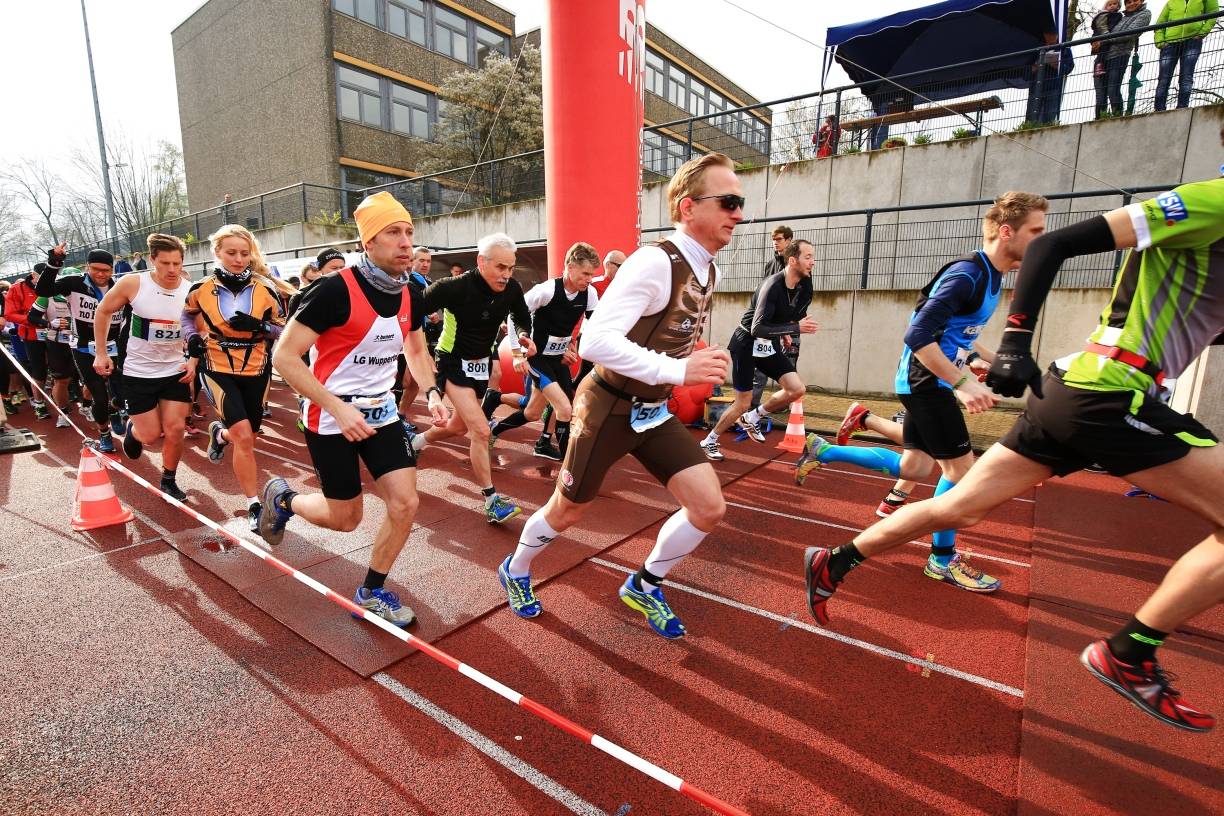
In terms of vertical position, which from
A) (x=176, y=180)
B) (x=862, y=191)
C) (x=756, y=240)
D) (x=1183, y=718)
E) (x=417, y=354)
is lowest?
(x=1183, y=718)

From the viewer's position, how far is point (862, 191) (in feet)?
39.2

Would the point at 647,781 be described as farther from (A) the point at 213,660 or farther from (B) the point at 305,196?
(B) the point at 305,196

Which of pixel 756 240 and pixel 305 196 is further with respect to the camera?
pixel 305 196

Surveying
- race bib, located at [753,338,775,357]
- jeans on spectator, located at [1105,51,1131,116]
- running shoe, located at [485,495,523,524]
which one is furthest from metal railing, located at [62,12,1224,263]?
running shoe, located at [485,495,523,524]

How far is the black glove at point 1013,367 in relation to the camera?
2129 mm

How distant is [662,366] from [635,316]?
0.27m

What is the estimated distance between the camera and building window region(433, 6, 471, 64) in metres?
27.9

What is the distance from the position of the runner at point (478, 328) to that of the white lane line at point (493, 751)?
2.08 metres

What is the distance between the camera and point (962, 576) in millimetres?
3738

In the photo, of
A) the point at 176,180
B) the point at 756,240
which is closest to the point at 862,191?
the point at 756,240

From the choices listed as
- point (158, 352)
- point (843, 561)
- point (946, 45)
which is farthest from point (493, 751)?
point (946, 45)

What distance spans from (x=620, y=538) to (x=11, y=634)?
3477 mm

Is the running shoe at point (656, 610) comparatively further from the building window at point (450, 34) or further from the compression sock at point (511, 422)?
the building window at point (450, 34)

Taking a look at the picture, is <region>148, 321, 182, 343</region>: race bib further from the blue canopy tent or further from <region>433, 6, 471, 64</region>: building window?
<region>433, 6, 471, 64</region>: building window
